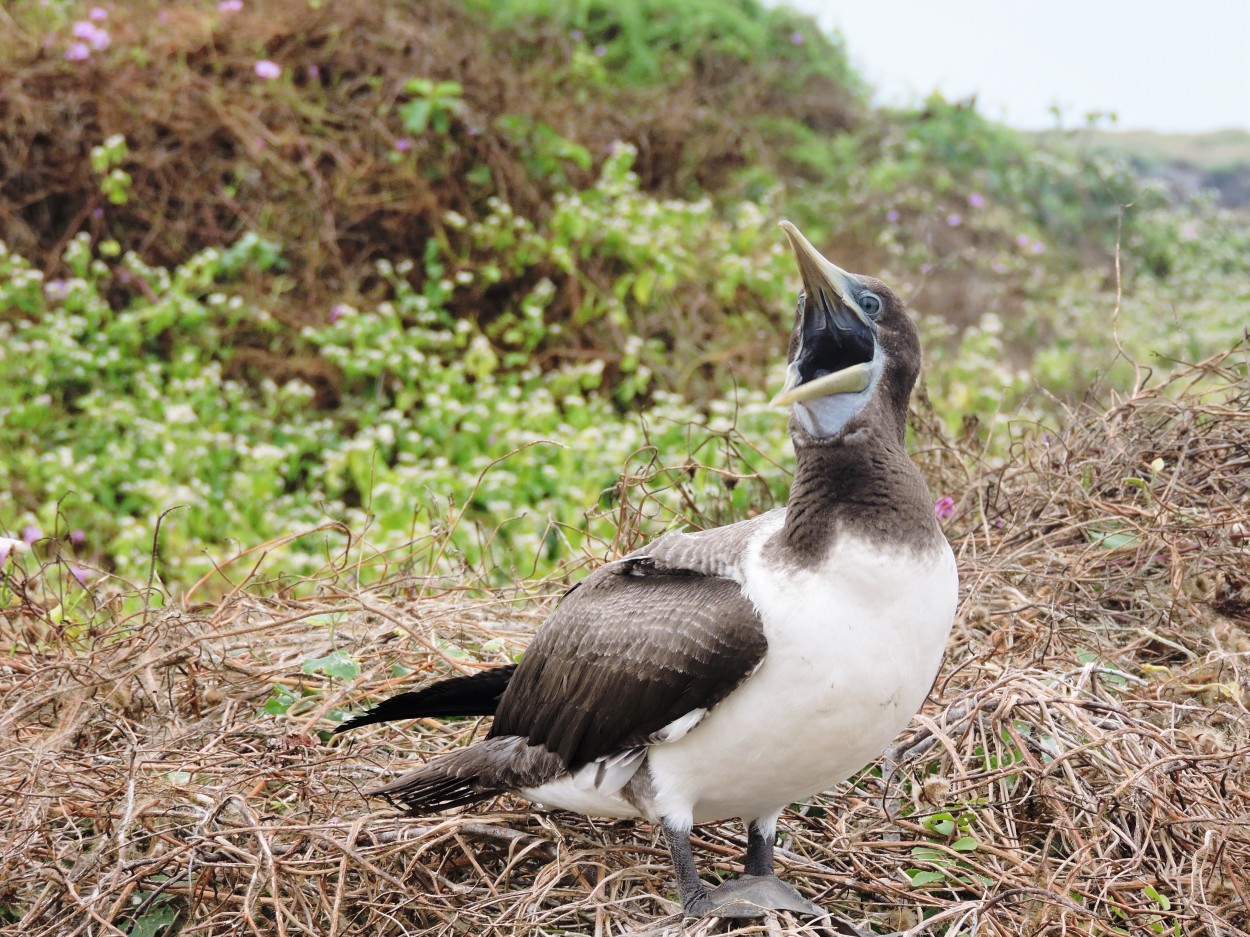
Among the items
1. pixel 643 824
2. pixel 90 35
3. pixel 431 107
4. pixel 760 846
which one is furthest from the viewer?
pixel 431 107

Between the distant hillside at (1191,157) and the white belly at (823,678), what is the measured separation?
12278 mm

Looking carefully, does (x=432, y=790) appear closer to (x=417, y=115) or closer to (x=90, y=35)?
(x=417, y=115)

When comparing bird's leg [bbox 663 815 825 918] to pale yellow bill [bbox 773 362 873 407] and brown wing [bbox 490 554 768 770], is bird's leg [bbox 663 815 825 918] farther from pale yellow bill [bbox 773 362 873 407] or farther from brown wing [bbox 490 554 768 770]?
pale yellow bill [bbox 773 362 873 407]

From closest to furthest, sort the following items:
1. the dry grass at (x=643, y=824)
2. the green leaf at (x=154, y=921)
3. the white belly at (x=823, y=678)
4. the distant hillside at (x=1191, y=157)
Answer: the white belly at (x=823, y=678) → the dry grass at (x=643, y=824) → the green leaf at (x=154, y=921) → the distant hillside at (x=1191, y=157)

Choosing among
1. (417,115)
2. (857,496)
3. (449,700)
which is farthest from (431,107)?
(857,496)

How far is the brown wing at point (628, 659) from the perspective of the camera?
2539 millimetres

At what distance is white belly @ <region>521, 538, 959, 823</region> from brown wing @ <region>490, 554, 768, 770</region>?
0.05m

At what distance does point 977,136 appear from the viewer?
39.9 ft

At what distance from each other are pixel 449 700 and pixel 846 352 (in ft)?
4.04

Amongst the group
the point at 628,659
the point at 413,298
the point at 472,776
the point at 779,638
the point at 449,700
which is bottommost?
the point at 472,776

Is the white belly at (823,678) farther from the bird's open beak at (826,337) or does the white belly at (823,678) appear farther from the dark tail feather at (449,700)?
the dark tail feather at (449,700)

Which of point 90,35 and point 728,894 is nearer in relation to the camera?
point 728,894

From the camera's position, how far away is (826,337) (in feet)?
8.82

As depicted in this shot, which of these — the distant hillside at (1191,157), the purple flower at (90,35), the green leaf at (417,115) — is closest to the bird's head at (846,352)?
the green leaf at (417,115)
